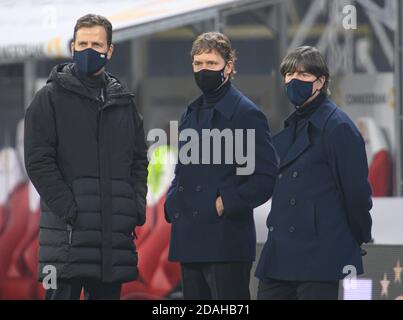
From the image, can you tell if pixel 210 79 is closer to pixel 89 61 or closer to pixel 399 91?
pixel 89 61

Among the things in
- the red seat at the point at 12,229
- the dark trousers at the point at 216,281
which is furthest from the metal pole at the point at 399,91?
the dark trousers at the point at 216,281

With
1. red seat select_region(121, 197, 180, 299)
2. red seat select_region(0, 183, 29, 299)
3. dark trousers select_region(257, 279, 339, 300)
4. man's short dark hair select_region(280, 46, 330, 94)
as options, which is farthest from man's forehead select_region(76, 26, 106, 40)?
red seat select_region(0, 183, 29, 299)

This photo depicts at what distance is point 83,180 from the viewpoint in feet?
21.6

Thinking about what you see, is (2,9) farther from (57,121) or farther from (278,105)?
(57,121)

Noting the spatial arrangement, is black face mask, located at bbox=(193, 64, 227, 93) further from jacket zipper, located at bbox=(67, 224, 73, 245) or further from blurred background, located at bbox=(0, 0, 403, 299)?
blurred background, located at bbox=(0, 0, 403, 299)

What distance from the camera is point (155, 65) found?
564 inches

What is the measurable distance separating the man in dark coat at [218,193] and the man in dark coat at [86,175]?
0.26m

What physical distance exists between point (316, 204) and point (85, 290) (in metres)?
1.05

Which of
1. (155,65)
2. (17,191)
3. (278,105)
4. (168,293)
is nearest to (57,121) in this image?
(168,293)

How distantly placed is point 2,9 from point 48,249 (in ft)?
24.1

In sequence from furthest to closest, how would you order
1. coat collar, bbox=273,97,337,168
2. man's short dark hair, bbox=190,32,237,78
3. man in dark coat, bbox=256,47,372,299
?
man's short dark hair, bbox=190,32,237,78
coat collar, bbox=273,97,337,168
man in dark coat, bbox=256,47,372,299

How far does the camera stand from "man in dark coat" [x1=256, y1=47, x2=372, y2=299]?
6508mm

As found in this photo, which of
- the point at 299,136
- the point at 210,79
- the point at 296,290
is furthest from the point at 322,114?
the point at 296,290

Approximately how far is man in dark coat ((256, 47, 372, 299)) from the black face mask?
37cm
